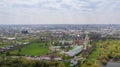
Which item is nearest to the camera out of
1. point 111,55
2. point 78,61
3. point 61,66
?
point 61,66

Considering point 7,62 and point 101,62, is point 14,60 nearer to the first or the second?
point 7,62

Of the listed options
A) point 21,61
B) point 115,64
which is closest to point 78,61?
point 115,64

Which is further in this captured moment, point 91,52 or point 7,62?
point 91,52

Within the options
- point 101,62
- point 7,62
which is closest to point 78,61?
point 101,62

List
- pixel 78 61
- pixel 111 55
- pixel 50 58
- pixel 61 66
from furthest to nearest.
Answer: pixel 111 55 → pixel 50 58 → pixel 78 61 → pixel 61 66

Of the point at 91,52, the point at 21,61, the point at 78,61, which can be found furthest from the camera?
the point at 91,52

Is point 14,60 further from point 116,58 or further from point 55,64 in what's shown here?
point 116,58

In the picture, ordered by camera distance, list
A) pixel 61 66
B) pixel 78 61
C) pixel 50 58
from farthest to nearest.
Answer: pixel 50 58 < pixel 78 61 < pixel 61 66

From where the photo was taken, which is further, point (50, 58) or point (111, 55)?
point (111, 55)
